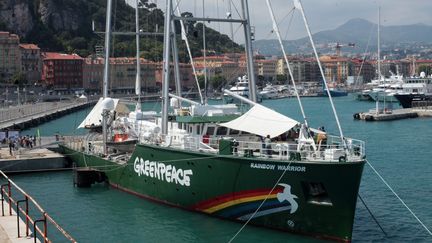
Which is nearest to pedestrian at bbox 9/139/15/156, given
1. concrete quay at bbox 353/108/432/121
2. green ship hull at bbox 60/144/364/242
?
green ship hull at bbox 60/144/364/242

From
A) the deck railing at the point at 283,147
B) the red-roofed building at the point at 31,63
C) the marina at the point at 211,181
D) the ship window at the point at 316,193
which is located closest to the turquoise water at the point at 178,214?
the marina at the point at 211,181

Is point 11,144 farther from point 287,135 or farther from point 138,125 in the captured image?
point 287,135

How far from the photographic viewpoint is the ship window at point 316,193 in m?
20.9

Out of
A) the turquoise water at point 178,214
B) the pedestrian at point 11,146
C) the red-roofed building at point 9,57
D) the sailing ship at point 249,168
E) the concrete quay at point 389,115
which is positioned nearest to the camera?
the sailing ship at point 249,168

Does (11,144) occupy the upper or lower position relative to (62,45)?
A: lower

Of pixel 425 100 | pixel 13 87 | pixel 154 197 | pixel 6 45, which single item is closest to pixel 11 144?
pixel 154 197

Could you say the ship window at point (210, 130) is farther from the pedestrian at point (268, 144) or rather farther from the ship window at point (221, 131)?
the pedestrian at point (268, 144)

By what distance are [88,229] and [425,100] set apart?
306 ft

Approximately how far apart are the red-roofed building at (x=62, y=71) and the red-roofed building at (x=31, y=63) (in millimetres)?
1524

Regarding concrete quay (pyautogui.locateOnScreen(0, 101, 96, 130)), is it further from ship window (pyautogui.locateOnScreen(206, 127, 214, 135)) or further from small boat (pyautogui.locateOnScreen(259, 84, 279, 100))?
small boat (pyautogui.locateOnScreen(259, 84, 279, 100))

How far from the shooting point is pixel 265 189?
21703 millimetres

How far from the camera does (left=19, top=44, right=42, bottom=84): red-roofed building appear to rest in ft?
541

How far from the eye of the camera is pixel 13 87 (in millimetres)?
149875

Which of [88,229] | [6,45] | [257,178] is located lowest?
[88,229]
